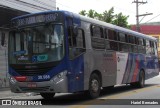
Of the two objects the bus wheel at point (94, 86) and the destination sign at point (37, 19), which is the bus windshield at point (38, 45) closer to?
the destination sign at point (37, 19)

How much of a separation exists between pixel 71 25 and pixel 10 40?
2471mm

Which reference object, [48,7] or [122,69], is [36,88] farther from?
[48,7]

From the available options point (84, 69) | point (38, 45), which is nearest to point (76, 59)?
point (84, 69)

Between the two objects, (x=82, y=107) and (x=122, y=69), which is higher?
(x=122, y=69)

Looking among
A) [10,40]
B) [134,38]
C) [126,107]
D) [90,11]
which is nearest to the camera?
[126,107]

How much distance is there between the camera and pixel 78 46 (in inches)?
539

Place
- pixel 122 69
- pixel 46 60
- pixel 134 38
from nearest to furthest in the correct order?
pixel 46 60 < pixel 122 69 < pixel 134 38

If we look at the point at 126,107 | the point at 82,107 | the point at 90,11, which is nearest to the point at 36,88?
the point at 82,107

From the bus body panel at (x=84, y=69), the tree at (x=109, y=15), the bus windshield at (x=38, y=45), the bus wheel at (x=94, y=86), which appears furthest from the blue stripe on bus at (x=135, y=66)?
the tree at (x=109, y=15)

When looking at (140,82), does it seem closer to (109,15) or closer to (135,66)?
(135,66)

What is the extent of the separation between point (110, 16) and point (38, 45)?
104 feet

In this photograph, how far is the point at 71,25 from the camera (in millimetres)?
13305

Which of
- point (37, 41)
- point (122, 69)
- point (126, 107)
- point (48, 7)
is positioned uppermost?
point (48, 7)

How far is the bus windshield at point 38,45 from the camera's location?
42.3 feet
